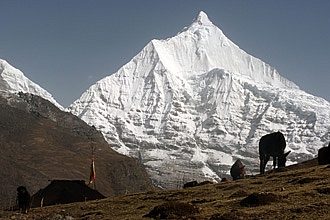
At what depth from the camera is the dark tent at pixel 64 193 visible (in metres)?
93.3

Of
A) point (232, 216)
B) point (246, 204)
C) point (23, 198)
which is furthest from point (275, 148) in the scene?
point (232, 216)

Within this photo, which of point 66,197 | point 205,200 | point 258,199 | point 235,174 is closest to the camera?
point 258,199

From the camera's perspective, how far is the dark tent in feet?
306

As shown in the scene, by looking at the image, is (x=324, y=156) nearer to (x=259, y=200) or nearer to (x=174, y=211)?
(x=259, y=200)

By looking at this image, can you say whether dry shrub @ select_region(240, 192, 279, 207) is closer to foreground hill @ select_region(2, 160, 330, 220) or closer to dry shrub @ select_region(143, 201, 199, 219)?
foreground hill @ select_region(2, 160, 330, 220)

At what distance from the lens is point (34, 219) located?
52.5m

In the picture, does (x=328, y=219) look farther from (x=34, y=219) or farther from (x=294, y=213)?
(x=34, y=219)

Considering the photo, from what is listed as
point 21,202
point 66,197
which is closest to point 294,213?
point 21,202

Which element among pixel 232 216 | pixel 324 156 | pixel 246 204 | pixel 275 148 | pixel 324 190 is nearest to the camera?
pixel 232 216

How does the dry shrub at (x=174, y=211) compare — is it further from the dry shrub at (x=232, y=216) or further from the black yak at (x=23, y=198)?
the black yak at (x=23, y=198)

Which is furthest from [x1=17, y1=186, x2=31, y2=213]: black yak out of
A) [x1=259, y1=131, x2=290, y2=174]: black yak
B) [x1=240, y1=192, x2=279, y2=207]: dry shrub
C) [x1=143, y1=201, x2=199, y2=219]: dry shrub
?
[x1=259, y1=131, x2=290, y2=174]: black yak

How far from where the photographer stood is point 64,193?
309 feet

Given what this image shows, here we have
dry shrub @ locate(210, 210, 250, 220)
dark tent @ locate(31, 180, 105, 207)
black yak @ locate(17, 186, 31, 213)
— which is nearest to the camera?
dry shrub @ locate(210, 210, 250, 220)

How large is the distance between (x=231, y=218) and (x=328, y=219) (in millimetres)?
6074
